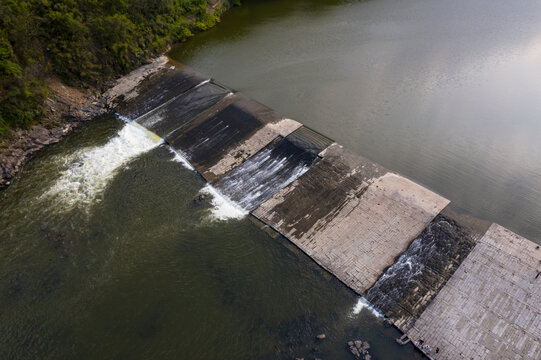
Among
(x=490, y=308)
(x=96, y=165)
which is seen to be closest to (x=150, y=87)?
(x=96, y=165)

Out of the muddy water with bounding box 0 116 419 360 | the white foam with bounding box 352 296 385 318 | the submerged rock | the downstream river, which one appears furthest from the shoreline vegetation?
the submerged rock

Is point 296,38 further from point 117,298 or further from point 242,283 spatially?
point 117,298

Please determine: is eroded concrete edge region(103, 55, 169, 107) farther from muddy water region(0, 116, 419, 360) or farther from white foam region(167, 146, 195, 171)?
muddy water region(0, 116, 419, 360)

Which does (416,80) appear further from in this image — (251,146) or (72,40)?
(72,40)

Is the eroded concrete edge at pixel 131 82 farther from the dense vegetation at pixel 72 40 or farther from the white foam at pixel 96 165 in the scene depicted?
the white foam at pixel 96 165

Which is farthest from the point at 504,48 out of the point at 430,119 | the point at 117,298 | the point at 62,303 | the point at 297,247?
the point at 62,303

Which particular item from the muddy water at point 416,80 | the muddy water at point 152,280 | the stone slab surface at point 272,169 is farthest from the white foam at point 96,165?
the muddy water at point 416,80
